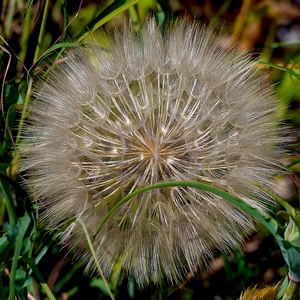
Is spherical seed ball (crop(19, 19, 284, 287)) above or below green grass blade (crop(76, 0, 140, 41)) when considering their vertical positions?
below

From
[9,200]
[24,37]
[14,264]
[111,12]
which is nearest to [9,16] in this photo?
[24,37]

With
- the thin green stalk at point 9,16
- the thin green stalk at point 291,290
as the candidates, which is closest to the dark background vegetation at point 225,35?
the thin green stalk at point 9,16

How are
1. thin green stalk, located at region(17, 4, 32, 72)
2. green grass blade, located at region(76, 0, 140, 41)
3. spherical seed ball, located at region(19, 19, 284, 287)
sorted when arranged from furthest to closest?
thin green stalk, located at region(17, 4, 32, 72)
green grass blade, located at region(76, 0, 140, 41)
spherical seed ball, located at region(19, 19, 284, 287)

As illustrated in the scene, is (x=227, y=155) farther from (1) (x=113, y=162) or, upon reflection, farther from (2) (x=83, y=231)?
(2) (x=83, y=231)

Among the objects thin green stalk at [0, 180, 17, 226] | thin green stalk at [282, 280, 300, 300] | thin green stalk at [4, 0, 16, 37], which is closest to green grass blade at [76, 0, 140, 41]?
thin green stalk at [4, 0, 16, 37]

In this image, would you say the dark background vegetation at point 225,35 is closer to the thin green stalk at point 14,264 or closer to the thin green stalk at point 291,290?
the thin green stalk at point 14,264

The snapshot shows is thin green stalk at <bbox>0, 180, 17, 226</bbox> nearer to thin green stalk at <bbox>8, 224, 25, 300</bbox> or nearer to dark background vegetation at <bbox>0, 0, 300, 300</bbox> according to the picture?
dark background vegetation at <bbox>0, 0, 300, 300</bbox>
